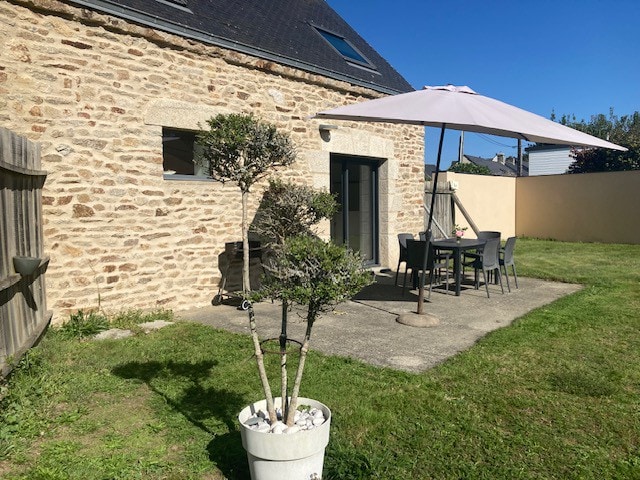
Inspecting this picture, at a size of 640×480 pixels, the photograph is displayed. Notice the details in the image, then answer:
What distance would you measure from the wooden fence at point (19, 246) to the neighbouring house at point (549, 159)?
35.7 metres

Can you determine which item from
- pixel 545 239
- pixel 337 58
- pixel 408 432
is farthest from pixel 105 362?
pixel 545 239

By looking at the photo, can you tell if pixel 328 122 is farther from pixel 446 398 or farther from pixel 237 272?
pixel 446 398

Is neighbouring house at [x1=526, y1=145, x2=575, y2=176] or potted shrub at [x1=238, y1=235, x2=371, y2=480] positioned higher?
neighbouring house at [x1=526, y1=145, x2=575, y2=176]

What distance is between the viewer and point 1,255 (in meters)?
3.53

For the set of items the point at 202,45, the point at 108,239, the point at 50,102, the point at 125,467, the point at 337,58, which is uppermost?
the point at 337,58

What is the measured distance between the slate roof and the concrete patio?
355cm

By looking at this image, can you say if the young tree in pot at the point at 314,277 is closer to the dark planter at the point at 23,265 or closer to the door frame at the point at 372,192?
the dark planter at the point at 23,265

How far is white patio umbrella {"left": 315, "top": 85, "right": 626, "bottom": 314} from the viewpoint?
448 cm

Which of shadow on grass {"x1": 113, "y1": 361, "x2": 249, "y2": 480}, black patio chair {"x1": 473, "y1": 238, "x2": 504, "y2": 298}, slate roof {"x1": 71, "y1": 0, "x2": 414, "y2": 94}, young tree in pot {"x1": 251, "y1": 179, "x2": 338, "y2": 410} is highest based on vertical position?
slate roof {"x1": 71, "y1": 0, "x2": 414, "y2": 94}

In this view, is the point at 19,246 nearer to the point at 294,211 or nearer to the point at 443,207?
the point at 294,211

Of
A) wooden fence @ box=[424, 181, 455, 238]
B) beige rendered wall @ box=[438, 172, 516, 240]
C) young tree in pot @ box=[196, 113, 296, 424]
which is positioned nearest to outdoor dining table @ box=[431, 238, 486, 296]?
young tree in pot @ box=[196, 113, 296, 424]

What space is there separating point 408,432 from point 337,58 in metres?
7.14

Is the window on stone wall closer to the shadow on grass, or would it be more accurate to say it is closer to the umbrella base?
the shadow on grass

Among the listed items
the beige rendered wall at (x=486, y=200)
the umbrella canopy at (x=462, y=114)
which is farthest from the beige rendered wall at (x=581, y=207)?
the umbrella canopy at (x=462, y=114)
